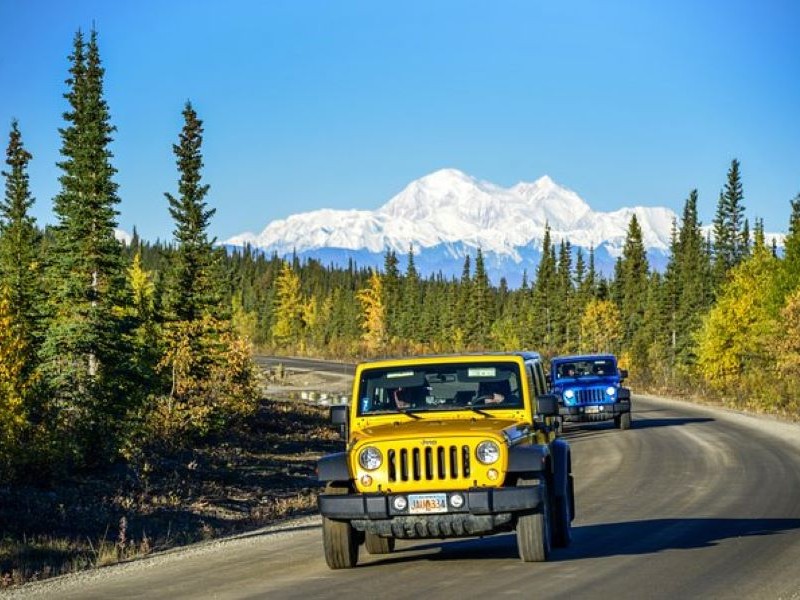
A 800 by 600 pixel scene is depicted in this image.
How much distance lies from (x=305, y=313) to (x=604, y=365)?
126 m

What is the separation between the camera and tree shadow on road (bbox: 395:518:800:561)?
455 inches

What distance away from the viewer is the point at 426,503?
9930mm

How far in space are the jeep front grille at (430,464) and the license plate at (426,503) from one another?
196mm

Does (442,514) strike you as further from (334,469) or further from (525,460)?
(334,469)

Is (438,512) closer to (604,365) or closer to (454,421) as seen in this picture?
(454,421)

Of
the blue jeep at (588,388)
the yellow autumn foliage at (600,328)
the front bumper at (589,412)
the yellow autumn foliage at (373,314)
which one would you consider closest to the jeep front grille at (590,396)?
the blue jeep at (588,388)

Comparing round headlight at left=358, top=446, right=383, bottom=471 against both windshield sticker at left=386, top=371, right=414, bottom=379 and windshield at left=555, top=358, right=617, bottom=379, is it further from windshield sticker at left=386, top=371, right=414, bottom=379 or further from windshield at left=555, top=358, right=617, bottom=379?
windshield at left=555, top=358, right=617, bottom=379

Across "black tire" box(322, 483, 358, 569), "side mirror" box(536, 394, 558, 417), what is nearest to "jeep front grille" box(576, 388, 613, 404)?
"side mirror" box(536, 394, 558, 417)

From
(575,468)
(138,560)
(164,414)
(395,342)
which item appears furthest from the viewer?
(395,342)

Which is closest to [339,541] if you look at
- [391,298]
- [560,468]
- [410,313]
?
[560,468]

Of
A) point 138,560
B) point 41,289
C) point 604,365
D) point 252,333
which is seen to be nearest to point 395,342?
point 252,333

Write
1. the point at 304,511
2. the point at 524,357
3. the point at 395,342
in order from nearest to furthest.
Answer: the point at 524,357
the point at 304,511
the point at 395,342

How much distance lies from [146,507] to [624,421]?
1624 centimetres

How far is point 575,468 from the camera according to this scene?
2225 centimetres
